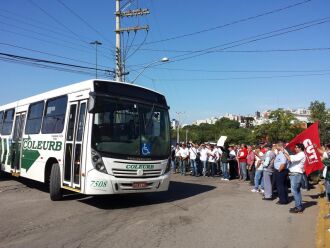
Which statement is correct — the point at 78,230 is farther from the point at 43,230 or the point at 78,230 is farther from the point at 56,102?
the point at 56,102

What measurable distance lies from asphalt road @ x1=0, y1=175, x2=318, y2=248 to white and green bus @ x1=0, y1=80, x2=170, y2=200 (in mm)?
720

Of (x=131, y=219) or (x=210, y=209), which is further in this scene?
(x=210, y=209)

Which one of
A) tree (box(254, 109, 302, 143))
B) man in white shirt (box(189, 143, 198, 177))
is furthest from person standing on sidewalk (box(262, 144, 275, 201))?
tree (box(254, 109, 302, 143))

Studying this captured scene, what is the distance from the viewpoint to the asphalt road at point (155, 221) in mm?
7434

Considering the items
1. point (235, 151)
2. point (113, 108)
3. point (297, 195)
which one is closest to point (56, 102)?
point (113, 108)

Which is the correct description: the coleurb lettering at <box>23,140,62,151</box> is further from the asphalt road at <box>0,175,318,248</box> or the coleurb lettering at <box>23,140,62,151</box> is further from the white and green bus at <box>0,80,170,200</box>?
the asphalt road at <box>0,175,318,248</box>

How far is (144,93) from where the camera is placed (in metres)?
11.4

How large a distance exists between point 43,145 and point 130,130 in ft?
11.7

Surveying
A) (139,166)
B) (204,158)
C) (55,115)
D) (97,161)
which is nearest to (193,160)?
(204,158)

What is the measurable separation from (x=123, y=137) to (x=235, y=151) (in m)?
11.5

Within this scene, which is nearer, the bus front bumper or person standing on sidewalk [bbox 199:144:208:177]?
the bus front bumper

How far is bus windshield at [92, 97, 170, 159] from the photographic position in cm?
1015

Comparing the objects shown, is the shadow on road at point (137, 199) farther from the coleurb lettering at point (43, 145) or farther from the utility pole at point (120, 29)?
the utility pole at point (120, 29)

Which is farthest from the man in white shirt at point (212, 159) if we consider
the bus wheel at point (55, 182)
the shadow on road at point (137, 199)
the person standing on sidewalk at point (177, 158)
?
the bus wheel at point (55, 182)
